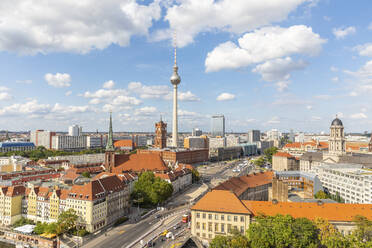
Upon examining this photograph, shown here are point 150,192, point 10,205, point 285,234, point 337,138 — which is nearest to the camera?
point 285,234

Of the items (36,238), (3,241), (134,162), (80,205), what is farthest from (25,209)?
(134,162)

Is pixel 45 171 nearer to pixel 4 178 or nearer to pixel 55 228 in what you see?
pixel 4 178

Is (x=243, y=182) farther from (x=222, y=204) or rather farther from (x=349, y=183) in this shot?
(x=349, y=183)

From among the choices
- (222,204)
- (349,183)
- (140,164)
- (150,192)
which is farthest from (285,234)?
(140,164)

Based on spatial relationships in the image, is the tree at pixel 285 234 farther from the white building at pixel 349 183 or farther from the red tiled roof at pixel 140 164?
the red tiled roof at pixel 140 164

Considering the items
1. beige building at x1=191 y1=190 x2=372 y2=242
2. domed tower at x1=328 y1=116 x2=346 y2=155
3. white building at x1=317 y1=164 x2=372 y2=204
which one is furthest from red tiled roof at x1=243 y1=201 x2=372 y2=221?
domed tower at x1=328 y1=116 x2=346 y2=155

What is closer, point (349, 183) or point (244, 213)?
point (244, 213)

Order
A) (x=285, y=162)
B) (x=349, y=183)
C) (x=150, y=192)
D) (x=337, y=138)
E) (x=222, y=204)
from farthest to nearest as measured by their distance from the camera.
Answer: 1. (x=285, y=162)
2. (x=337, y=138)
3. (x=349, y=183)
4. (x=150, y=192)
5. (x=222, y=204)

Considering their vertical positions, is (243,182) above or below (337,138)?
below
